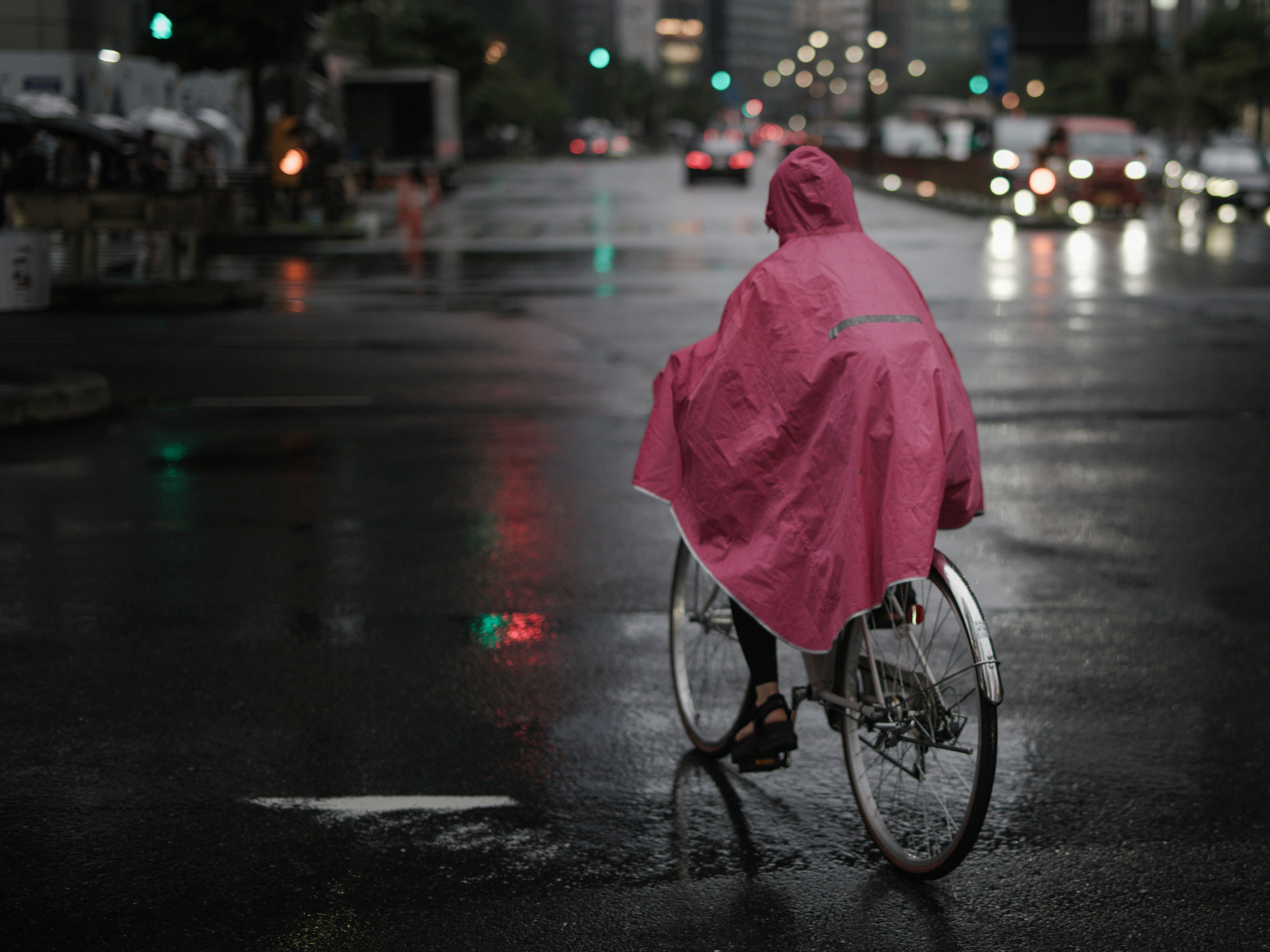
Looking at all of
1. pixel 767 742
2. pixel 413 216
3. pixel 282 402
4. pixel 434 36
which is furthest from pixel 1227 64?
pixel 767 742

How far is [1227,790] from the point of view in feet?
15.4

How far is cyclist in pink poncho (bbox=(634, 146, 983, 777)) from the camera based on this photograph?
3.96 m

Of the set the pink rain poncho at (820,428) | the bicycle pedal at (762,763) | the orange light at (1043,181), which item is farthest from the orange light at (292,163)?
the bicycle pedal at (762,763)

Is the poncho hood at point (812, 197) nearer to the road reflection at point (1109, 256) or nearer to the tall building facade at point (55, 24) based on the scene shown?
the road reflection at point (1109, 256)

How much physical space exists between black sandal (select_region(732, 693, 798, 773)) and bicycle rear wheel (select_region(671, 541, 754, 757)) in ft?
1.05

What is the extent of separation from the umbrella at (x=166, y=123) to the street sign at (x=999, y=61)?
21.1 metres

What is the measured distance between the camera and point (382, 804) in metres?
4.62

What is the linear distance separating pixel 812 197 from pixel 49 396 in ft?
26.7

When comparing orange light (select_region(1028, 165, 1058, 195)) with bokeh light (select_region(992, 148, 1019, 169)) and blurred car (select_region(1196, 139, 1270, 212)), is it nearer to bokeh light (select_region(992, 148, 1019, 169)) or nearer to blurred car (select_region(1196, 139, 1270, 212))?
bokeh light (select_region(992, 148, 1019, 169))

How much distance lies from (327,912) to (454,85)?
54.7 meters

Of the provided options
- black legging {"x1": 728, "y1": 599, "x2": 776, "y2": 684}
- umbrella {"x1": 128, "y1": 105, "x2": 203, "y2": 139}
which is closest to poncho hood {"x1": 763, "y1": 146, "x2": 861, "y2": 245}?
black legging {"x1": 728, "y1": 599, "x2": 776, "y2": 684}

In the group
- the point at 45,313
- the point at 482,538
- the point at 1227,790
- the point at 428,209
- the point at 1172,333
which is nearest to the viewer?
the point at 1227,790

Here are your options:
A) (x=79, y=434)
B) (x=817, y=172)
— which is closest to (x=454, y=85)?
(x=79, y=434)

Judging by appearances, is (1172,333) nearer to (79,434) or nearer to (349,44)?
(79,434)
